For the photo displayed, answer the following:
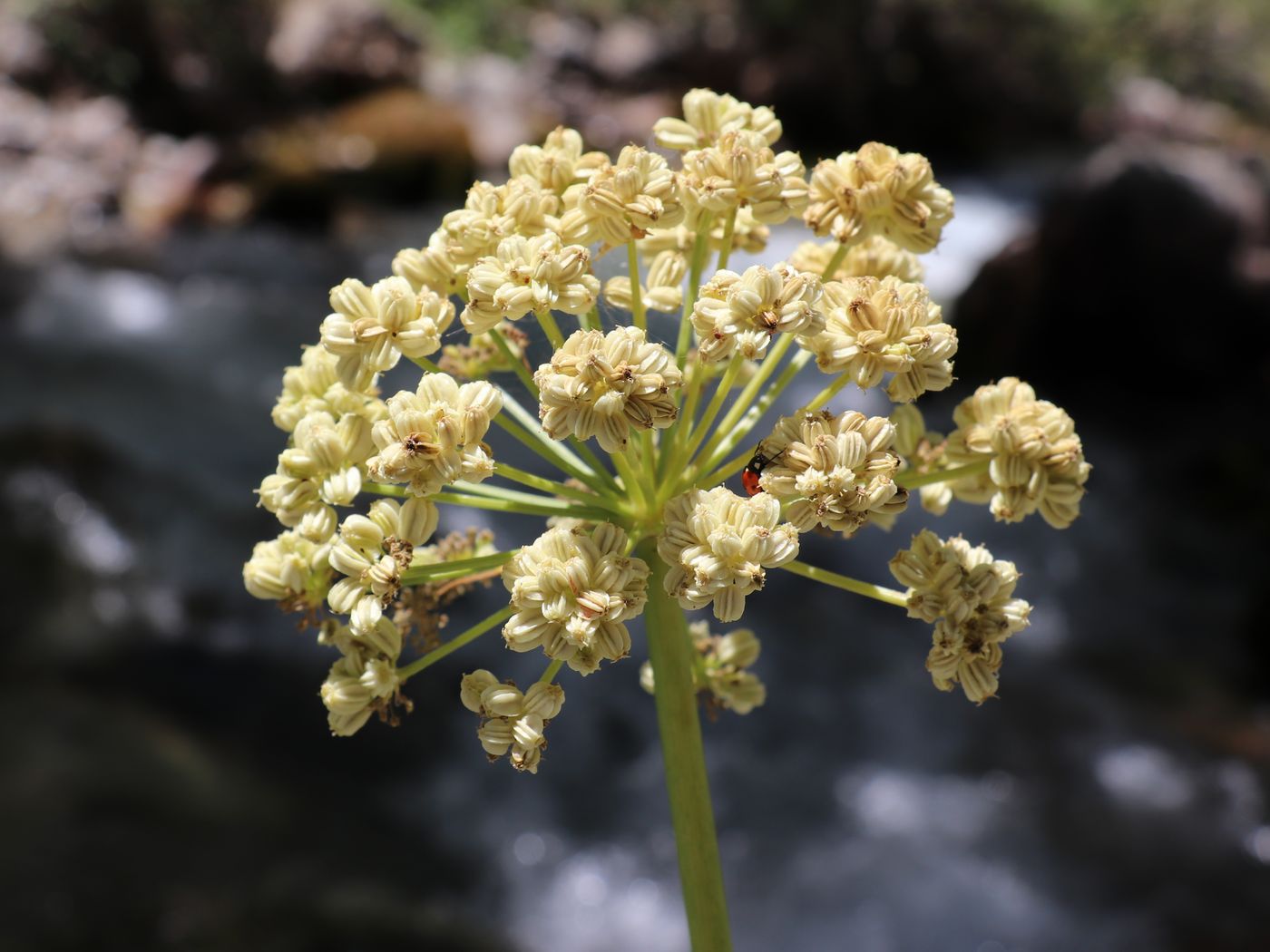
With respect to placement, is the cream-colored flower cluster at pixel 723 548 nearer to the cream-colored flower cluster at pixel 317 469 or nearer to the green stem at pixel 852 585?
the green stem at pixel 852 585

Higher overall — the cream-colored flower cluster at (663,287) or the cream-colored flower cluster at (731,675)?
the cream-colored flower cluster at (663,287)

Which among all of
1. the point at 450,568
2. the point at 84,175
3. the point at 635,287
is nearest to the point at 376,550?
the point at 450,568

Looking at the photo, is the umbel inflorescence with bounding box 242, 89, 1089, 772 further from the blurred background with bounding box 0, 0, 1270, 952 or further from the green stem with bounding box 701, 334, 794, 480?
the blurred background with bounding box 0, 0, 1270, 952

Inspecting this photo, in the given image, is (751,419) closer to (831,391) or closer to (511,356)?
(831,391)

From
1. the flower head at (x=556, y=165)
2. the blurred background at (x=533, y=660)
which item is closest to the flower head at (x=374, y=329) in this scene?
the flower head at (x=556, y=165)

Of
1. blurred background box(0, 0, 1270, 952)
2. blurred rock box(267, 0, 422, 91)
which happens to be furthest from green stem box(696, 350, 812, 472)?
blurred rock box(267, 0, 422, 91)
